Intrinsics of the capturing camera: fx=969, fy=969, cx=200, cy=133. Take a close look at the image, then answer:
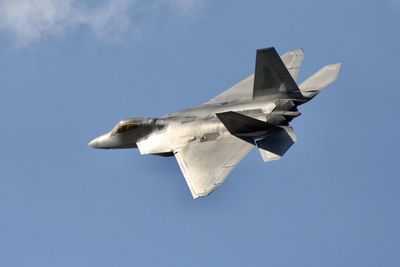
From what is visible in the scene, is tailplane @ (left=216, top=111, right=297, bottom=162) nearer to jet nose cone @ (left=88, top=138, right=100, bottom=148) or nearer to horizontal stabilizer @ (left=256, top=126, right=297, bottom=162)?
Result: horizontal stabilizer @ (left=256, top=126, right=297, bottom=162)

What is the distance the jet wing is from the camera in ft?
165

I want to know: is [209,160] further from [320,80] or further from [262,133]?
[320,80]

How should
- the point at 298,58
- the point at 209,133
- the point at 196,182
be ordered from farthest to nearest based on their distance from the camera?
the point at 298,58, the point at 209,133, the point at 196,182

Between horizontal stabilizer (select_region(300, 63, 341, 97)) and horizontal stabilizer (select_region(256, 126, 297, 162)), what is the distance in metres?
3.92

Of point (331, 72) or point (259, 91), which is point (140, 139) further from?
point (331, 72)

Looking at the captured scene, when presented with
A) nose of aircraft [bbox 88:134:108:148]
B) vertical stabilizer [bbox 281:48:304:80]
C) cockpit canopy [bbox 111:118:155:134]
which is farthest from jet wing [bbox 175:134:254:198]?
vertical stabilizer [bbox 281:48:304:80]

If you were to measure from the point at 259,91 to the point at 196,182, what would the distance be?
6.97m

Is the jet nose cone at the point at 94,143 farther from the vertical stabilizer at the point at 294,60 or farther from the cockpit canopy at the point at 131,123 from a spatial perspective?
the vertical stabilizer at the point at 294,60

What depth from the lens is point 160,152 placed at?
55156mm

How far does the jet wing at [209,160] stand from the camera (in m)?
50.4

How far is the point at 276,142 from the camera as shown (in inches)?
2047

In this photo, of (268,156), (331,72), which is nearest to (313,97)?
(331,72)

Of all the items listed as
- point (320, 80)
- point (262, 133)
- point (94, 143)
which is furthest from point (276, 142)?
point (94, 143)

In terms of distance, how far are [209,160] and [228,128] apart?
2.10 meters
